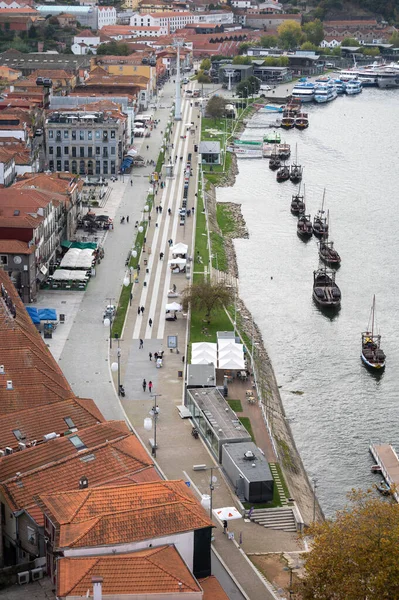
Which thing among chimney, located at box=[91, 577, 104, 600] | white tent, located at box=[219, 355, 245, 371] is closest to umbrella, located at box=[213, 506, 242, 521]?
chimney, located at box=[91, 577, 104, 600]

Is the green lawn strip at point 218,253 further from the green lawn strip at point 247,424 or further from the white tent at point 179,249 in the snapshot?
the green lawn strip at point 247,424

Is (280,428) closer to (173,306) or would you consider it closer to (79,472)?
(173,306)

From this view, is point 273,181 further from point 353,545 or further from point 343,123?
point 353,545

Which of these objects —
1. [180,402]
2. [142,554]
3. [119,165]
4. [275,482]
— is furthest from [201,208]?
[142,554]

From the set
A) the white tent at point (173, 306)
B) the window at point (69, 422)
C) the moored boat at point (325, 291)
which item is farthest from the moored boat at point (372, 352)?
the window at point (69, 422)

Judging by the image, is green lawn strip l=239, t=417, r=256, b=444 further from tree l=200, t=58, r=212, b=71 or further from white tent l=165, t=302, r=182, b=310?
tree l=200, t=58, r=212, b=71

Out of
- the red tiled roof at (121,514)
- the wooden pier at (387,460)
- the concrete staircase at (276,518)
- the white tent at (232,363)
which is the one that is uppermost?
the red tiled roof at (121,514)
